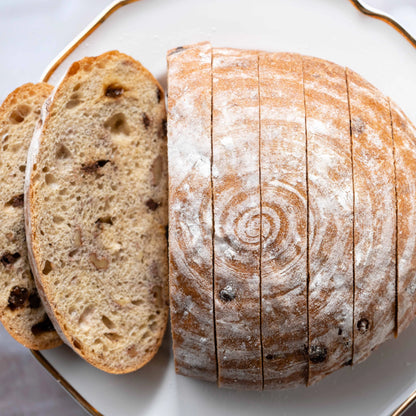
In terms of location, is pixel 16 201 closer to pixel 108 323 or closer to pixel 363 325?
pixel 108 323

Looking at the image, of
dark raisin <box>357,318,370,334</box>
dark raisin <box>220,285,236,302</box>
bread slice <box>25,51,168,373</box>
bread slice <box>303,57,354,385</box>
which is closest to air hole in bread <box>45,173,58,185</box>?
bread slice <box>25,51,168,373</box>

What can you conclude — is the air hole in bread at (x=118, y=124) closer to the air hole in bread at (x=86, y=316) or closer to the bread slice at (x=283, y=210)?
the bread slice at (x=283, y=210)

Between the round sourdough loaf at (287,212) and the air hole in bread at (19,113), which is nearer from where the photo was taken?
the round sourdough loaf at (287,212)

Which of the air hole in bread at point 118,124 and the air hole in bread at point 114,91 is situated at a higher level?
the air hole in bread at point 114,91

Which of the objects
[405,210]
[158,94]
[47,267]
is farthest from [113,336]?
[405,210]

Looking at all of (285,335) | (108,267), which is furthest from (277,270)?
(108,267)

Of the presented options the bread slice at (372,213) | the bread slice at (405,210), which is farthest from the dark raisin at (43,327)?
the bread slice at (405,210)
